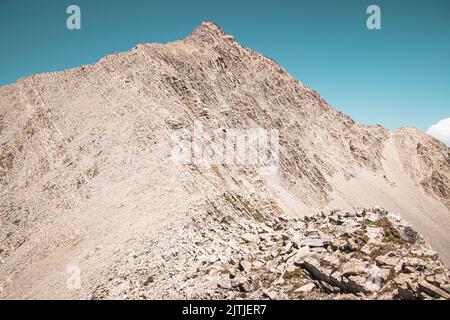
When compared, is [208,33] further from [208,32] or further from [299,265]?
[299,265]

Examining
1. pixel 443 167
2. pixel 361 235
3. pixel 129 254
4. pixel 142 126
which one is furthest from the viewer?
pixel 443 167

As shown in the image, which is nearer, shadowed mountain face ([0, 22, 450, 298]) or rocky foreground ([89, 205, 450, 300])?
rocky foreground ([89, 205, 450, 300])

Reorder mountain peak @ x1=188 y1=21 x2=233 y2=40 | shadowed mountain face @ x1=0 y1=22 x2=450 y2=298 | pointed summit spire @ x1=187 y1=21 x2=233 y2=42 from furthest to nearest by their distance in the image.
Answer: mountain peak @ x1=188 y1=21 x2=233 y2=40
pointed summit spire @ x1=187 y1=21 x2=233 y2=42
shadowed mountain face @ x1=0 y1=22 x2=450 y2=298

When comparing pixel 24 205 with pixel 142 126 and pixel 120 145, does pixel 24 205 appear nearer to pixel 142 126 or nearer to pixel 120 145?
pixel 120 145

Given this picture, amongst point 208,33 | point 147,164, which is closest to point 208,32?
point 208,33

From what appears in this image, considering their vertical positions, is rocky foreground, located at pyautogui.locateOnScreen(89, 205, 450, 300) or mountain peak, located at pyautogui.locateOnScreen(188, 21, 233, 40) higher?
mountain peak, located at pyautogui.locateOnScreen(188, 21, 233, 40)

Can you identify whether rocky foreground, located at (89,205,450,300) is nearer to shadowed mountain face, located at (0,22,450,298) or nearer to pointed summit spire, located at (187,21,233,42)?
shadowed mountain face, located at (0,22,450,298)

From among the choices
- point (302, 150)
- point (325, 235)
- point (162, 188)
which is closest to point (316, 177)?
point (302, 150)

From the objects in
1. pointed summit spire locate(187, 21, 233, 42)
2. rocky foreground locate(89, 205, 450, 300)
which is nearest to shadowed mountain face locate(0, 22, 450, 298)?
pointed summit spire locate(187, 21, 233, 42)
